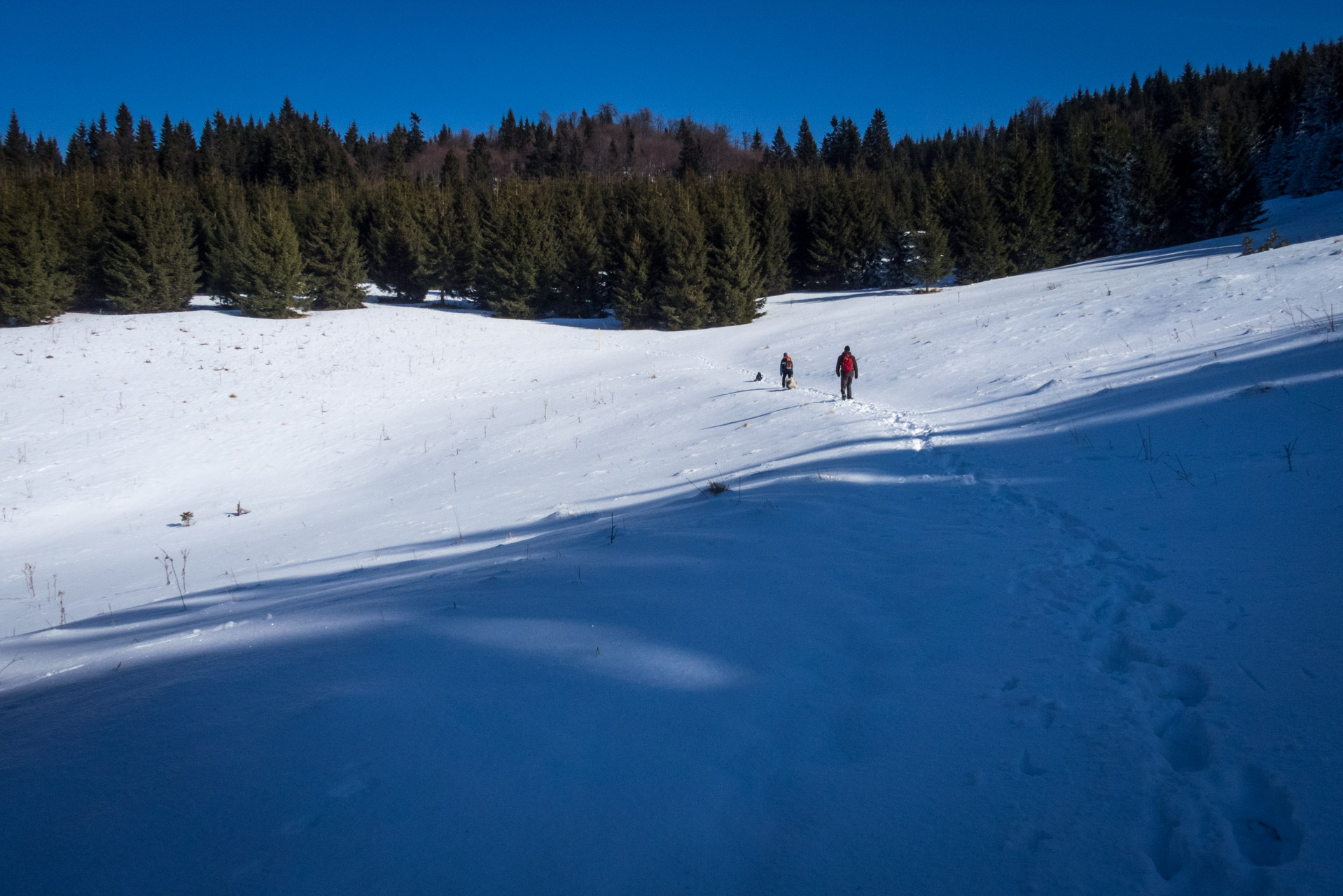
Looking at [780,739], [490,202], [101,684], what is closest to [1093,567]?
[780,739]

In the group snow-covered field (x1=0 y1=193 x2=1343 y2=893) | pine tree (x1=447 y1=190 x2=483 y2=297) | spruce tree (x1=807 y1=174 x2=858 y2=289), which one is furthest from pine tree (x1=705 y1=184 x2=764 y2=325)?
snow-covered field (x1=0 y1=193 x2=1343 y2=893)

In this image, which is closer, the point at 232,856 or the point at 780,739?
the point at 232,856

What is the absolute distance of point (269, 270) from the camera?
31.5 metres

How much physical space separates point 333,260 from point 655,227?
1949 cm

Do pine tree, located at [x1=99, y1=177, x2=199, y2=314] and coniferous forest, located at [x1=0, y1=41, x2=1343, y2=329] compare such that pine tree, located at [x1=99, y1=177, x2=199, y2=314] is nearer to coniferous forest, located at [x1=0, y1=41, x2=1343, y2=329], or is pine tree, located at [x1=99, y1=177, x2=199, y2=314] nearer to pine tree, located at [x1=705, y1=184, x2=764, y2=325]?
coniferous forest, located at [x1=0, y1=41, x2=1343, y2=329]

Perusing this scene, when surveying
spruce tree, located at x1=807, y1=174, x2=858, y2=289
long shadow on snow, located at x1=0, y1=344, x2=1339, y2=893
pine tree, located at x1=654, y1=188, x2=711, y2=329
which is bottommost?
long shadow on snow, located at x1=0, y1=344, x2=1339, y2=893

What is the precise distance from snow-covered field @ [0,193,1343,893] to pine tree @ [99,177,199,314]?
27311 mm

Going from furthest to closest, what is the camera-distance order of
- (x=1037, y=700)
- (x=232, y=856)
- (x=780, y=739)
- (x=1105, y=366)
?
(x=1105, y=366)
(x=1037, y=700)
(x=780, y=739)
(x=232, y=856)

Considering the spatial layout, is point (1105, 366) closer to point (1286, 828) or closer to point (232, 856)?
point (1286, 828)

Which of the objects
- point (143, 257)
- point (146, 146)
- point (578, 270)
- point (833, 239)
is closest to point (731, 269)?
point (578, 270)

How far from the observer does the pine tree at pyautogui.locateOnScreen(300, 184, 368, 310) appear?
117 feet

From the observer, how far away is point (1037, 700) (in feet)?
10.6

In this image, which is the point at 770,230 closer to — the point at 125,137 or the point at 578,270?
the point at 578,270

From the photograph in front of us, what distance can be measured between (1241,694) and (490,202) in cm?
4607
